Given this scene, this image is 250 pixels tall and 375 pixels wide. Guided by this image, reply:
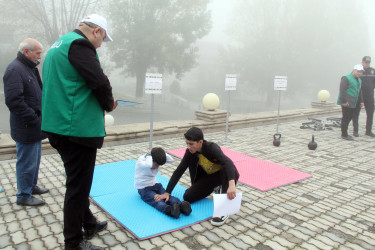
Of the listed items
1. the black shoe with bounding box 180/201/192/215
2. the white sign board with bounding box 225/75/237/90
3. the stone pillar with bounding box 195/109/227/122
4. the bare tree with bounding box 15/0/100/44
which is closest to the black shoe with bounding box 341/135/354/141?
the stone pillar with bounding box 195/109/227/122

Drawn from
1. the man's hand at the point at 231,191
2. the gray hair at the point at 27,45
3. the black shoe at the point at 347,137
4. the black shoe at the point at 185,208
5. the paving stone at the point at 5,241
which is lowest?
the paving stone at the point at 5,241

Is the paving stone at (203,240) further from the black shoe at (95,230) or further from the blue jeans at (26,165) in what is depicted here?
the blue jeans at (26,165)

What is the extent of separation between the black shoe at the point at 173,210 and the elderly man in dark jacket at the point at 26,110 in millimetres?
1464

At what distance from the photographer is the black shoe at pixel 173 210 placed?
3365 millimetres

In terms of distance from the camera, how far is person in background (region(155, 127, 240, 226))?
132 inches

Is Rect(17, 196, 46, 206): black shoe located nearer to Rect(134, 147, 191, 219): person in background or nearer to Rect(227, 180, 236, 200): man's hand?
Rect(134, 147, 191, 219): person in background

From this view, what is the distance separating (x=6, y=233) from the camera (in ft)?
9.93

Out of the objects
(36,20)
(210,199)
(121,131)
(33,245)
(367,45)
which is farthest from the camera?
(367,45)

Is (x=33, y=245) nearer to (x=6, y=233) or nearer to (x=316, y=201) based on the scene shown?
(x=6, y=233)

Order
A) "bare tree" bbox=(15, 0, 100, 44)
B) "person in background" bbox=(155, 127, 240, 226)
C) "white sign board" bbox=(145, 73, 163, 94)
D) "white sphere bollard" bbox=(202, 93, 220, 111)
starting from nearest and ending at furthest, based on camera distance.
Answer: "person in background" bbox=(155, 127, 240, 226) → "white sign board" bbox=(145, 73, 163, 94) → "white sphere bollard" bbox=(202, 93, 220, 111) → "bare tree" bbox=(15, 0, 100, 44)

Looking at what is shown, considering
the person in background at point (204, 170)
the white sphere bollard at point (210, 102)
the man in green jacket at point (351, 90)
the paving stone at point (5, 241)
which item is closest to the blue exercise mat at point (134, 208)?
the person in background at point (204, 170)

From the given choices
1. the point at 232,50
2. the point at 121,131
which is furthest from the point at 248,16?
the point at 121,131

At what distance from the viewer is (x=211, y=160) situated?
11.7 ft

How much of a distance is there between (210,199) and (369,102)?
6224 mm
